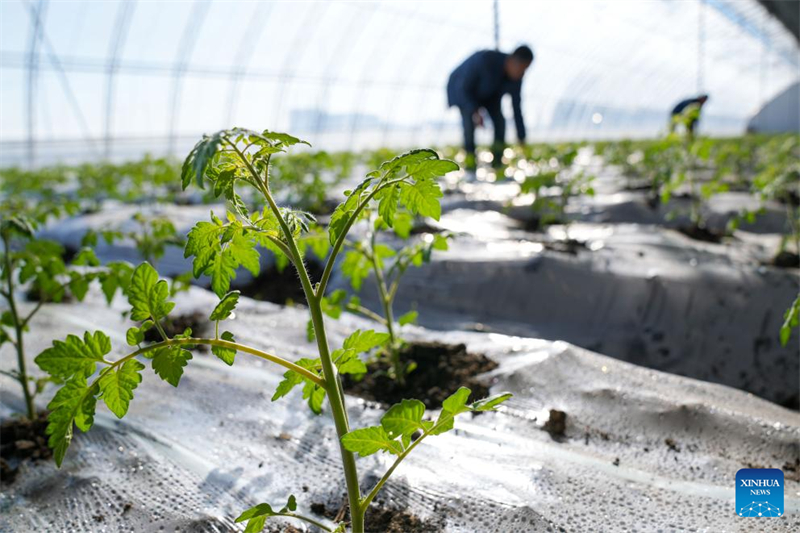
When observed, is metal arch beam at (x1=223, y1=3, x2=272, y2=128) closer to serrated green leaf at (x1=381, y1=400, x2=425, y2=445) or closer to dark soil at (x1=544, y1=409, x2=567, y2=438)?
dark soil at (x1=544, y1=409, x2=567, y2=438)

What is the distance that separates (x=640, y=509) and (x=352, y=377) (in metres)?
0.95

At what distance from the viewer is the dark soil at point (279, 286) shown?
10.6 feet

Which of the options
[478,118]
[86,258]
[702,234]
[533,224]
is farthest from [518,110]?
[86,258]

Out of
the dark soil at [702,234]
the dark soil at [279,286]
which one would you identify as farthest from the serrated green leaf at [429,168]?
the dark soil at [702,234]

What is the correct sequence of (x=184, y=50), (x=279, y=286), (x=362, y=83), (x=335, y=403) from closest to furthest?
1. (x=335, y=403)
2. (x=279, y=286)
3. (x=184, y=50)
4. (x=362, y=83)

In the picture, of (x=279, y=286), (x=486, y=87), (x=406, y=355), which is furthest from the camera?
(x=486, y=87)

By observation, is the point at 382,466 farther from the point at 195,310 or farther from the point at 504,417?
the point at 195,310

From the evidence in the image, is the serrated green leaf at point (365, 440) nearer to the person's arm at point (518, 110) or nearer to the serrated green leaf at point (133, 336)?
the serrated green leaf at point (133, 336)

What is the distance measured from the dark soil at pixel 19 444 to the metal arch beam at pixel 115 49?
992 centimetres

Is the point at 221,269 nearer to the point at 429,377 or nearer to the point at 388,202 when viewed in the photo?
the point at 388,202

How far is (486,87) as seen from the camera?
613cm

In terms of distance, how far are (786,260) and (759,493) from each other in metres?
2.01

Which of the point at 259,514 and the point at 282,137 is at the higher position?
the point at 282,137

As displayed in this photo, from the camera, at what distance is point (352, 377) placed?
1.94 metres
